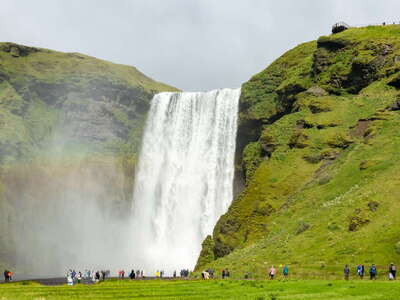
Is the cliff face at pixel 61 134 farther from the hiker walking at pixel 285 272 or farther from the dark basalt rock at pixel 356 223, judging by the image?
the hiker walking at pixel 285 272

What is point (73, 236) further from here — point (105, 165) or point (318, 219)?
point (318, 219)

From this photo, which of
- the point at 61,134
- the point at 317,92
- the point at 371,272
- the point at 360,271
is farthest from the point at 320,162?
the point at 61,134

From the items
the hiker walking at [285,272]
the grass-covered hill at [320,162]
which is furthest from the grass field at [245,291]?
the grass-covered hill at [320,162]

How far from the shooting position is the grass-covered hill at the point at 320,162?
5919 centimetres

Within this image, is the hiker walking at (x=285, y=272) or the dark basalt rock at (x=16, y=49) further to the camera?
the dark basalt rock at (x=16, y=49)

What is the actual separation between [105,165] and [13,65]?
118 feet

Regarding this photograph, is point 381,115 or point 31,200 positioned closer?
point 381,115

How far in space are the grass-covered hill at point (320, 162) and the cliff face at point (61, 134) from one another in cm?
4142

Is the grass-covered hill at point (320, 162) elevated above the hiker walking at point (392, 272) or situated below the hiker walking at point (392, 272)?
above

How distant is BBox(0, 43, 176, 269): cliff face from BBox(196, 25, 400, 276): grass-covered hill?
41.4 m

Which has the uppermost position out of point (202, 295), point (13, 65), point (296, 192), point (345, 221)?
point (13, 65)

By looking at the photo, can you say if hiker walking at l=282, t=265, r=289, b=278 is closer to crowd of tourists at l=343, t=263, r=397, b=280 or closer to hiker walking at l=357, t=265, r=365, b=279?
crowd of tourists at l=343, t=263, r=397, b=280

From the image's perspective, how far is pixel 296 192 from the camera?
77938 mm

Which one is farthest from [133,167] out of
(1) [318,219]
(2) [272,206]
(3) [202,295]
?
(3) [202,295]
